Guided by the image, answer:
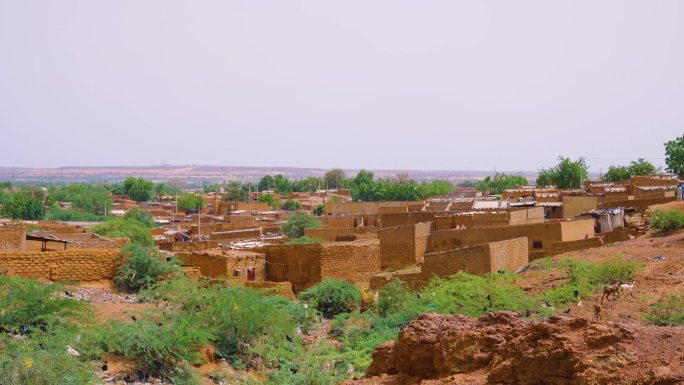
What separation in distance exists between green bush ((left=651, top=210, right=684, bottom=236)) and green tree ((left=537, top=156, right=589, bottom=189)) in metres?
36.0

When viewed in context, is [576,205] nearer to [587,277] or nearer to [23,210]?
[587,277]

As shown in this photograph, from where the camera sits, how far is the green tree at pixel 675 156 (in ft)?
176

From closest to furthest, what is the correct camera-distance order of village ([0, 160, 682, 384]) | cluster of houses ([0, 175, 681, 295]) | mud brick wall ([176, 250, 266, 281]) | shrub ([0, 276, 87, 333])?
shrub ([0, 276, 87, 333]) < village ([0, 160, 682, 384]) < cluster of houses ([0, 175, 681, 295]) < mud brick wall ([176, 250, 266, 281])

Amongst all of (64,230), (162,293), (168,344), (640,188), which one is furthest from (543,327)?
(640,188)

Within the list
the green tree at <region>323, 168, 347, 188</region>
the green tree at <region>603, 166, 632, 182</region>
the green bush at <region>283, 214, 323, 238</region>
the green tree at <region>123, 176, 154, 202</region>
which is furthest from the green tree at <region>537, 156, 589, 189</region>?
the green tree at <region>323, 168, 347, 188</region>

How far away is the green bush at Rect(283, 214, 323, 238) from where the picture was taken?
4225cm

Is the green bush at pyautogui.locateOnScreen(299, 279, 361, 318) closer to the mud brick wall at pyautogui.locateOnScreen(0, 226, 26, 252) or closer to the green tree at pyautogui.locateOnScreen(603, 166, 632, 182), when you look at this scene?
the mud brick wall at pyautogui.locateOnScreen(0, 226, 26, 252)

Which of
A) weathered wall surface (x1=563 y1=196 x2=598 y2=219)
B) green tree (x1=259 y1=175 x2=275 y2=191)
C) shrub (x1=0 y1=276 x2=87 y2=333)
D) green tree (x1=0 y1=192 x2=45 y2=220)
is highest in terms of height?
weathered wall surface (x1=563 y1=196 x2=598 y2=219)

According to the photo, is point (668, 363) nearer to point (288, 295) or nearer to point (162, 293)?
point (162, 293)

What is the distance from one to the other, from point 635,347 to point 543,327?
0.77 m

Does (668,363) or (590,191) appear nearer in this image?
(668,363)

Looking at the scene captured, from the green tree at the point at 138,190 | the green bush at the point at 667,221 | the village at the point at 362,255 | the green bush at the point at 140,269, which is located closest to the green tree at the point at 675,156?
the village at the point at 362,255

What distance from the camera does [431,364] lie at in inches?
319

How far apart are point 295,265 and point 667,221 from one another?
933 cm
